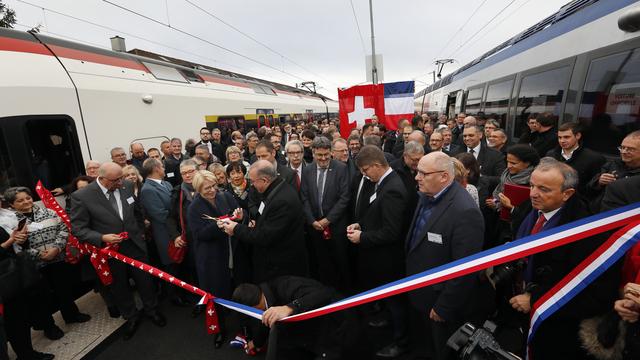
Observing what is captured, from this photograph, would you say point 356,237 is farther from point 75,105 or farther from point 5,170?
point 75,105

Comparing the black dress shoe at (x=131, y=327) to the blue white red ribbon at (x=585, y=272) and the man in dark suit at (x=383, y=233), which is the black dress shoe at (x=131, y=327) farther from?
the blue white red ribbon at (x=585, y=272)

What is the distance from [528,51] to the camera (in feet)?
18.2

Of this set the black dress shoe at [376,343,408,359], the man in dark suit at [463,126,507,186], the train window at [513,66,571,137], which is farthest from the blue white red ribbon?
the train window at [513,66,571,137]

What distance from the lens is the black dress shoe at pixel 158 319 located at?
369cm

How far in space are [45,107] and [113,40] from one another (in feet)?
21.6

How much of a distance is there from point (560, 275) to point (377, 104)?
21.5 ft

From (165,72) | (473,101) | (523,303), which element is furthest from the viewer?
(473,101)

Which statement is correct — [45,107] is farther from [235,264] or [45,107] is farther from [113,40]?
[113,40]

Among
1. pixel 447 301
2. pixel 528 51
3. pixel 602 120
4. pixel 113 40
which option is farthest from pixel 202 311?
pixel 113 40

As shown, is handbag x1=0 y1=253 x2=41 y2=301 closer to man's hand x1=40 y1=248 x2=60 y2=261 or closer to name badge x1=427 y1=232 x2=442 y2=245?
man's hand x1=40 y1=248 x2=60 y2=261

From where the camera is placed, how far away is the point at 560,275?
1.72m

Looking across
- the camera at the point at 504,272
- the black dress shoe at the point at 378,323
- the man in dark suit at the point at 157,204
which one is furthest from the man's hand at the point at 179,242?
the camera at the point at 504,272

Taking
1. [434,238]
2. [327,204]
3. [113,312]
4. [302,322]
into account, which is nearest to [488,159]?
[327,204]

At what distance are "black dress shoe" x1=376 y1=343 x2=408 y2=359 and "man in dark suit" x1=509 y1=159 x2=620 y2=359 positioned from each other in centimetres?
143
